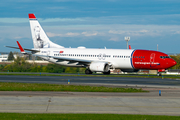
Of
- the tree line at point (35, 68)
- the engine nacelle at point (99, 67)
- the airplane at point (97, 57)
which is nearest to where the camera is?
the airplane at point (97, 57)

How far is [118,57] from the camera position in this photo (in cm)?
5316

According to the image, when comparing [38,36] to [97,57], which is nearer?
[97,57]

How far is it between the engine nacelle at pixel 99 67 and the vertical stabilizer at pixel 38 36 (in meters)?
10.8

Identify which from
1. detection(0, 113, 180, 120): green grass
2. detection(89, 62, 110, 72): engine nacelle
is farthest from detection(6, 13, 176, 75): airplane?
detection(0, 113, 180, 120): green grass

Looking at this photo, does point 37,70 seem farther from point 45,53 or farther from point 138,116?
point 138,116

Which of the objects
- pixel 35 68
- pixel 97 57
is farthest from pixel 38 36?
pixel 97 57

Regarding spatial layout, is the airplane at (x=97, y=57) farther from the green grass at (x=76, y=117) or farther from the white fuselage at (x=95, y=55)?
the green grass at (x=76, y=117)

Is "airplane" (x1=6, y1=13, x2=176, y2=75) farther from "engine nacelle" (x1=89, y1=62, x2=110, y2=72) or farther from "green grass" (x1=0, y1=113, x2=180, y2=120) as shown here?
"green grass" (x1=0, y1=113, x2=180, y2=120)

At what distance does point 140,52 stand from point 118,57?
4273 mm

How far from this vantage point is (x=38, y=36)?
6025cm

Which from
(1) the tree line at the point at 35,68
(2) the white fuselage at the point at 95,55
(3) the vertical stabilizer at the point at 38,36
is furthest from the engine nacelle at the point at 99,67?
(1) the tree line at the point at 35,68

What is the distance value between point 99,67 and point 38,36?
54.8 feet

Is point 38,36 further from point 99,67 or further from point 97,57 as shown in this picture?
point 99,67

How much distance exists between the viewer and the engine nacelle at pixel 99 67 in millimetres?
52000
